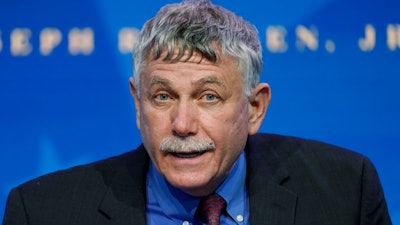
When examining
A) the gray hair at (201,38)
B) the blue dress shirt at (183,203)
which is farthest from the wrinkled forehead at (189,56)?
the blue dress shirt at (183,203)

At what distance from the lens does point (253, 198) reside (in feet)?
7.28

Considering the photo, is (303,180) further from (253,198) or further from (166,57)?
(166,57)

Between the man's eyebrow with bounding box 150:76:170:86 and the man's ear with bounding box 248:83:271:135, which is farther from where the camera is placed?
the man's ear with bounding box 248:83:271:135

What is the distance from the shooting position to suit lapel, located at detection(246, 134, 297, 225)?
2.18 meters

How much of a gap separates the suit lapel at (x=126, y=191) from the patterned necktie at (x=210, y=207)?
0.17 metres

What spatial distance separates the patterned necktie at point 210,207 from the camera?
214cm

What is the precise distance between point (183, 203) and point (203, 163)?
0.21 meters

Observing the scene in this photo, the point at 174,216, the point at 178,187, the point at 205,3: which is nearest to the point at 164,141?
the point at 178,187

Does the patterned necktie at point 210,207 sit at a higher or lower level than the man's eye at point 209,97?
lower

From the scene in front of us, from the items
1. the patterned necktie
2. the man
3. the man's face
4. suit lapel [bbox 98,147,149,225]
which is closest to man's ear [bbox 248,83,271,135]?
the man

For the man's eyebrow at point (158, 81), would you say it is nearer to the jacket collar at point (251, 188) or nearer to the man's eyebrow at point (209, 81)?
the man's eyebrow at point (209, 81)

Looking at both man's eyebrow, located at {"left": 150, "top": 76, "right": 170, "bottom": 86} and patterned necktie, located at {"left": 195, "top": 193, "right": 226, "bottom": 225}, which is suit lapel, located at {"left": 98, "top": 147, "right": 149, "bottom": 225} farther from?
man's eyebrow, located at {"left": 150, "top": 76, "right": 170, "bottom": 86}

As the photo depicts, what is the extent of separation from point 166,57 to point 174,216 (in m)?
0.49

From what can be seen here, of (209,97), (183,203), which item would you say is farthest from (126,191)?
(209,97)
